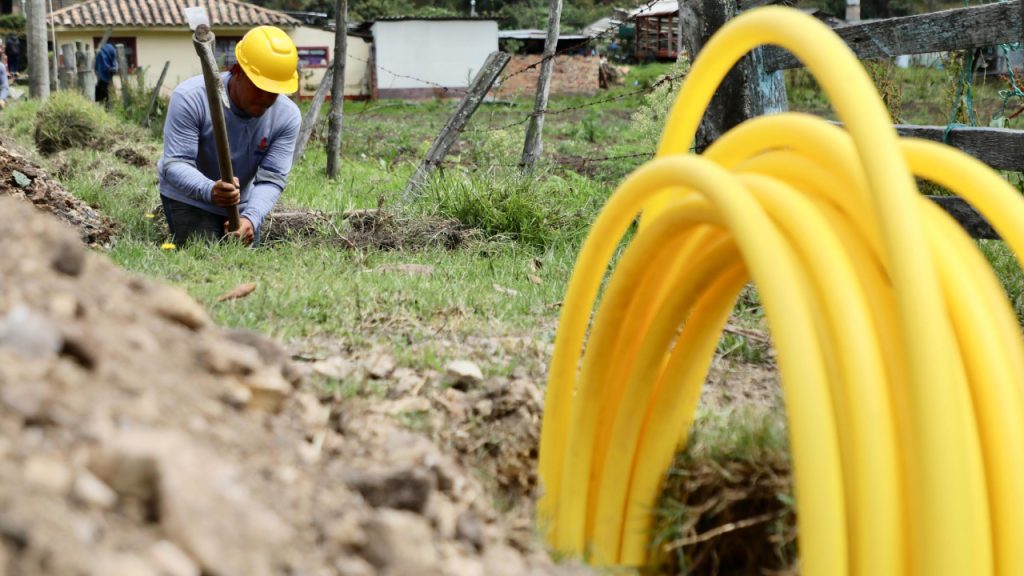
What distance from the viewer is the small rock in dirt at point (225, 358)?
7.38 feet

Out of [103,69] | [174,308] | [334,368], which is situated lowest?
[334,368]

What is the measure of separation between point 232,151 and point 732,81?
297 cm

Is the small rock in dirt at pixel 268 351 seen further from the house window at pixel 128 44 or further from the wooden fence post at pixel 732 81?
the house window at pixel 128 44

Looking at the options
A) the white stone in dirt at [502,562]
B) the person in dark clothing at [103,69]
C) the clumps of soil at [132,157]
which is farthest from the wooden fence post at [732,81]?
the person in dark clothing at [103,69]

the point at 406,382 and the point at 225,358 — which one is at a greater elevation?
the point at 225,358

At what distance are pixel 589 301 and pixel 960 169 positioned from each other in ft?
3.25

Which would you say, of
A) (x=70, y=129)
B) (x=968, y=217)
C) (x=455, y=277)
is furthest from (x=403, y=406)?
(x=70, y=129)

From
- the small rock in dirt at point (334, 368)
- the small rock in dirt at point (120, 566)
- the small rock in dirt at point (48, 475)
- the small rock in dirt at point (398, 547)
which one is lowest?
the small rock in dirt at point (334, 368)

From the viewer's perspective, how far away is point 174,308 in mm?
2357

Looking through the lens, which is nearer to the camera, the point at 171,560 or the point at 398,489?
the point at 171,560

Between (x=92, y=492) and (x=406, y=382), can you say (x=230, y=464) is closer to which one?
(x=92, y=492)

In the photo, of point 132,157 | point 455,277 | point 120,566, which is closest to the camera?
point 120,566

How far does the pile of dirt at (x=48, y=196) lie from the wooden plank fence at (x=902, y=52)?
3.49 metres

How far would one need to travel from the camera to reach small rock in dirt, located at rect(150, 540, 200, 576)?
1.55 metres
